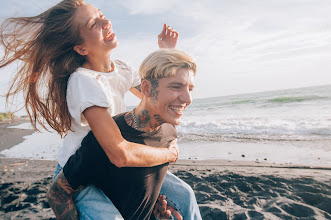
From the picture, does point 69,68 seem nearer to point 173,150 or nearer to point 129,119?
point 129,119

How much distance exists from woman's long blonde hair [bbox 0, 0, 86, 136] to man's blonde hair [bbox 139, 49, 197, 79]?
71 centimetres

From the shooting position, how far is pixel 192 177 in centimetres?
582

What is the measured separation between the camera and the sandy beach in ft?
13.1

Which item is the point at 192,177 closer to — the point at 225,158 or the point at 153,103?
the point at 225,158

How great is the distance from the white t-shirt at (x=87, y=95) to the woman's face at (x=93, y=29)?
0.27 metres

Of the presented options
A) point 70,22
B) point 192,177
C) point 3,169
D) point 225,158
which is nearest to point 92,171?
point 70,22

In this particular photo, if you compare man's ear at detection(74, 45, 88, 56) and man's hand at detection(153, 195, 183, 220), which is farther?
man's ear at detection(74, 45, 88, 56)

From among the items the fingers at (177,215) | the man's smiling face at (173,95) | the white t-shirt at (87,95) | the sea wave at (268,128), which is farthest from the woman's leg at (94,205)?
the sea wave at (268,128)

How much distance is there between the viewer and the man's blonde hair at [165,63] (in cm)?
201

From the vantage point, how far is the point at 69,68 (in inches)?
89.8

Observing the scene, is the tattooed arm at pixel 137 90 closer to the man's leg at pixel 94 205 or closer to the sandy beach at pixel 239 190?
the man's leg at pixel 94 205

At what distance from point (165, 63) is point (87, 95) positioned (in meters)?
0.64

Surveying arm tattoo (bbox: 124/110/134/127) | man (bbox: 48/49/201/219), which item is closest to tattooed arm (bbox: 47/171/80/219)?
man (bbox: 48/49/201/219)

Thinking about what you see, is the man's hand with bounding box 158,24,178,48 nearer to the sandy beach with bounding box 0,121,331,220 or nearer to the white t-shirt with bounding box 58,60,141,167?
the white t-shirt with bounding box 58,60,141,167
